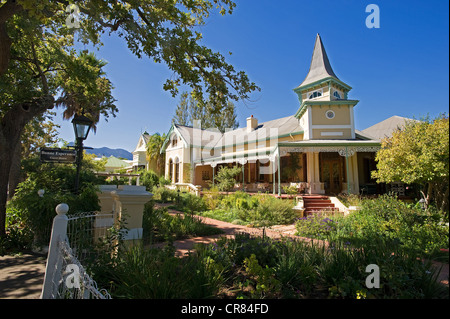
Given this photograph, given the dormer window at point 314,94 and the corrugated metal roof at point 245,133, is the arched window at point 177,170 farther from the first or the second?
the dormer window at point 314,94

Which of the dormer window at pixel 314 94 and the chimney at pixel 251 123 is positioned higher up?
the dormer window at pixel 314 94

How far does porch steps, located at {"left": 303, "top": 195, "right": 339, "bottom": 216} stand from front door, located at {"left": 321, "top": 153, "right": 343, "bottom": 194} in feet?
12.1

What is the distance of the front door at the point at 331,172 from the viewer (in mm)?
14887

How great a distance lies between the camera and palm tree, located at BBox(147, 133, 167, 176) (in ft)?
86.9

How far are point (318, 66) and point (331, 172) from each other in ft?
29.0

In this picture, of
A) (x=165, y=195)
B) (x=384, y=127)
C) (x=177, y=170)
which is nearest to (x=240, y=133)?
(x=177, y=170)

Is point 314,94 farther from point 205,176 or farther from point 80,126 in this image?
point 80,126

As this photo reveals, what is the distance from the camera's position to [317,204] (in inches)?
439

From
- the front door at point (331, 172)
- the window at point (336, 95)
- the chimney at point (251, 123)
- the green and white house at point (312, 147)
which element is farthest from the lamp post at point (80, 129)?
the chimney at point (251, 123)

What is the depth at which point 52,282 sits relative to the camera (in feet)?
9.50

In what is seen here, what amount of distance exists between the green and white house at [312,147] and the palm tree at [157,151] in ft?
17.4
